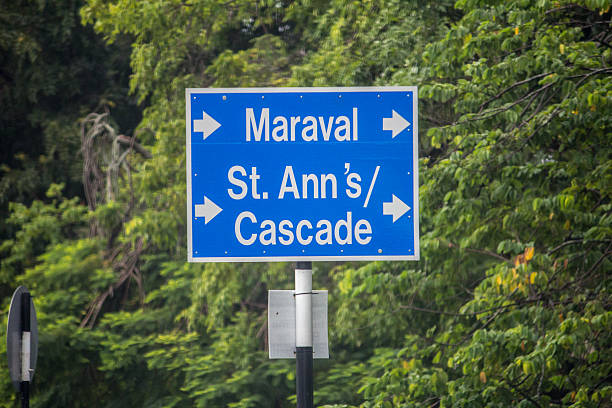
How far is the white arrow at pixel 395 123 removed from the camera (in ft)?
11.2

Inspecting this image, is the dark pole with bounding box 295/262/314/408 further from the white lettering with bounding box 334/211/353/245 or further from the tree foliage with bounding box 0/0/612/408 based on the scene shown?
the tree foliage with bounding box 0/0/612/408

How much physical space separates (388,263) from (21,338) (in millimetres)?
3745

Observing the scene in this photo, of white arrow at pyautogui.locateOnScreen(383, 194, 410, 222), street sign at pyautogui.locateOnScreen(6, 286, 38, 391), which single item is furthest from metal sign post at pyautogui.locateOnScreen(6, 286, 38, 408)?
white arrow at pyautogui.locateOnScreen(383, 194, 410, 222)

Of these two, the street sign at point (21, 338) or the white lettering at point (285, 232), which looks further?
the street sign at point (21, 338)

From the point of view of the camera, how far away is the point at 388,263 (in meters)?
8.38

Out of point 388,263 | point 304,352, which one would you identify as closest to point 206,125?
point 304,352

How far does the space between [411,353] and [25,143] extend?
38.9ft

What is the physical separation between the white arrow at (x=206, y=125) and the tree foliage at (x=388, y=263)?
302cm

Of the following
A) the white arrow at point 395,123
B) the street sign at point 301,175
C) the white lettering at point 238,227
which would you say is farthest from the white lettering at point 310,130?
the white lettering at point 238,227

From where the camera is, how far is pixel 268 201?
3.36 meters

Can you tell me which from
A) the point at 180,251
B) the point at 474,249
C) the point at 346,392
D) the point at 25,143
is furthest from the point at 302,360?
the point at 25,143

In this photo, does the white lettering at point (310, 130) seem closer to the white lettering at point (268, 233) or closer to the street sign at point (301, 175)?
the street sign at point (301, 175)

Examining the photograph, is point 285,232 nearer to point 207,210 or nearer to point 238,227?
point 238,227

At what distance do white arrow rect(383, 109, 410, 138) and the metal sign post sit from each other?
3.82 m
